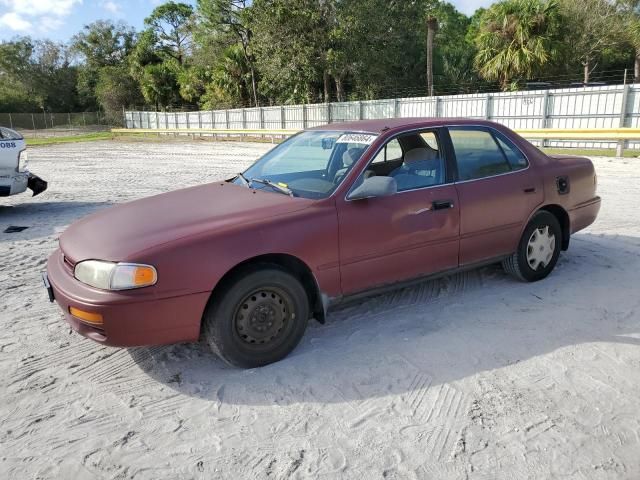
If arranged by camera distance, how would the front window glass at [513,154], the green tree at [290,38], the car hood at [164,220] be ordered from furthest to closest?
the green tree at [290,38] → the front window glass at [513,154] → the car hood at [164,220]

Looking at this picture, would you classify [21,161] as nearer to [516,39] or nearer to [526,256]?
[526,256]

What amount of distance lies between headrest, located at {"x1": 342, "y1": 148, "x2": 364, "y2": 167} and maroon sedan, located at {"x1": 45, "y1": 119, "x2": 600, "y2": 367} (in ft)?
0.04

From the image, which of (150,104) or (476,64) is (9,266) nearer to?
(476,64)

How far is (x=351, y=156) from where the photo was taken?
13.6 feet

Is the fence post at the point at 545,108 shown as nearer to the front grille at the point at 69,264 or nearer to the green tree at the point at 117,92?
the front grille at the point at 69,264

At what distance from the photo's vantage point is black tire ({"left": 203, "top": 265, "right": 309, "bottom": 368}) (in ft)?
11.0

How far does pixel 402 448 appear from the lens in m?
2.74

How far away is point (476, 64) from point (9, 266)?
99.0ft

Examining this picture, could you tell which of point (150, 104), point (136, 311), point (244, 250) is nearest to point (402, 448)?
point (244, 250)

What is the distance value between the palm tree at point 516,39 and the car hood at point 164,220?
1105 inches

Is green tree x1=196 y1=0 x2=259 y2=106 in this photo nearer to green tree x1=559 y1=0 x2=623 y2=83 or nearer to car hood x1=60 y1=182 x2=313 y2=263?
green tree x1=559 y1=0 x2=623 y2=83

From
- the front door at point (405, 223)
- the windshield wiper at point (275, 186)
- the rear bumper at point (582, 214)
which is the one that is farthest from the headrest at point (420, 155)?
the rear bumper at point (582, 214)

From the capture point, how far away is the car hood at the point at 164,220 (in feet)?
11.0

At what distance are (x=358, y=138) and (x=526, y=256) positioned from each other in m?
1.98
